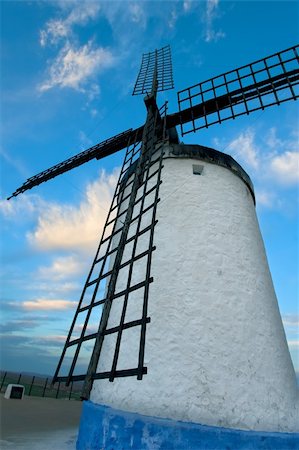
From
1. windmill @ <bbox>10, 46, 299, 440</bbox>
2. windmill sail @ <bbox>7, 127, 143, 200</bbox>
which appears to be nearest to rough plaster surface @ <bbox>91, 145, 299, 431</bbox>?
windmill @ <bbox>10, 46, 299, 440</bbox>

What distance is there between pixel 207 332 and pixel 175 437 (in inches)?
59.1

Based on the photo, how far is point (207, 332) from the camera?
445cm

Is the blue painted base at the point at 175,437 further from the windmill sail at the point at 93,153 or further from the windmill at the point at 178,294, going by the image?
the windmill sail at the point at 93,153

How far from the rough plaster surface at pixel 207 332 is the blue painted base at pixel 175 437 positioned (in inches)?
18.1

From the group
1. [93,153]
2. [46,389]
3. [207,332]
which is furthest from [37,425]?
[46,389]

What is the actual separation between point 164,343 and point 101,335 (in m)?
0.98

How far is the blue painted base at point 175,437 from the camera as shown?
3340 mm

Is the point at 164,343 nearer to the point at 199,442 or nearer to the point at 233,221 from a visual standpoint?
the point at 199,442

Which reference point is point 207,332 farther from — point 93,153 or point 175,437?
point 93,153

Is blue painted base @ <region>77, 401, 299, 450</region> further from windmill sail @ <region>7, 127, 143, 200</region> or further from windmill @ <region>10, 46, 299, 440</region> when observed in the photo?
windmill sail @ <region>7, 127, 143, 200</region>

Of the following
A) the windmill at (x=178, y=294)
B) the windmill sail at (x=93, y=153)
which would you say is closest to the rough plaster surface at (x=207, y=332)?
the windmill at (x=178, y=294)

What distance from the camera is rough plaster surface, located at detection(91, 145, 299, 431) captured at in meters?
4.04

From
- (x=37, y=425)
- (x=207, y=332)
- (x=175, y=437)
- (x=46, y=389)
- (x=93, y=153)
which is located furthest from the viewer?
(x=46, y=389)

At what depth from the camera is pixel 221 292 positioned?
488 centimetres
